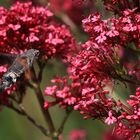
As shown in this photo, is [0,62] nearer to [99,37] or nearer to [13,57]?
[13,57]

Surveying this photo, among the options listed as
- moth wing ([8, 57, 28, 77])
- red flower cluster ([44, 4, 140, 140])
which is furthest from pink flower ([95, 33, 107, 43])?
moth wing ([8, 57, 28, 77])

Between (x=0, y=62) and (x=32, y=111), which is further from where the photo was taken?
(x=32, y=111)

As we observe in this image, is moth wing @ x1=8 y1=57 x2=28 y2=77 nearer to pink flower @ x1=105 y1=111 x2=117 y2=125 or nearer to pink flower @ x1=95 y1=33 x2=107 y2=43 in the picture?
pink flower @ x1=95 y1=33 x2=107 y2=43

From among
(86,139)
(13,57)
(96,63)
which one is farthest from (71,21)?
(96,63)

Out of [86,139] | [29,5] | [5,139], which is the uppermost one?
[29,5]

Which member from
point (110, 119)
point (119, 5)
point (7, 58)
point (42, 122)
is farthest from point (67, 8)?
point (110, 119)

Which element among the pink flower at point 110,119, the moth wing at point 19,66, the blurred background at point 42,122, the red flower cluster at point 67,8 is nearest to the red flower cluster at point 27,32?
the moth wing at point 19,66

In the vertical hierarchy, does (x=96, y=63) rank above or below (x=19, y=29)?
below

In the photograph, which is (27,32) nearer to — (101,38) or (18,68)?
(18,68)
